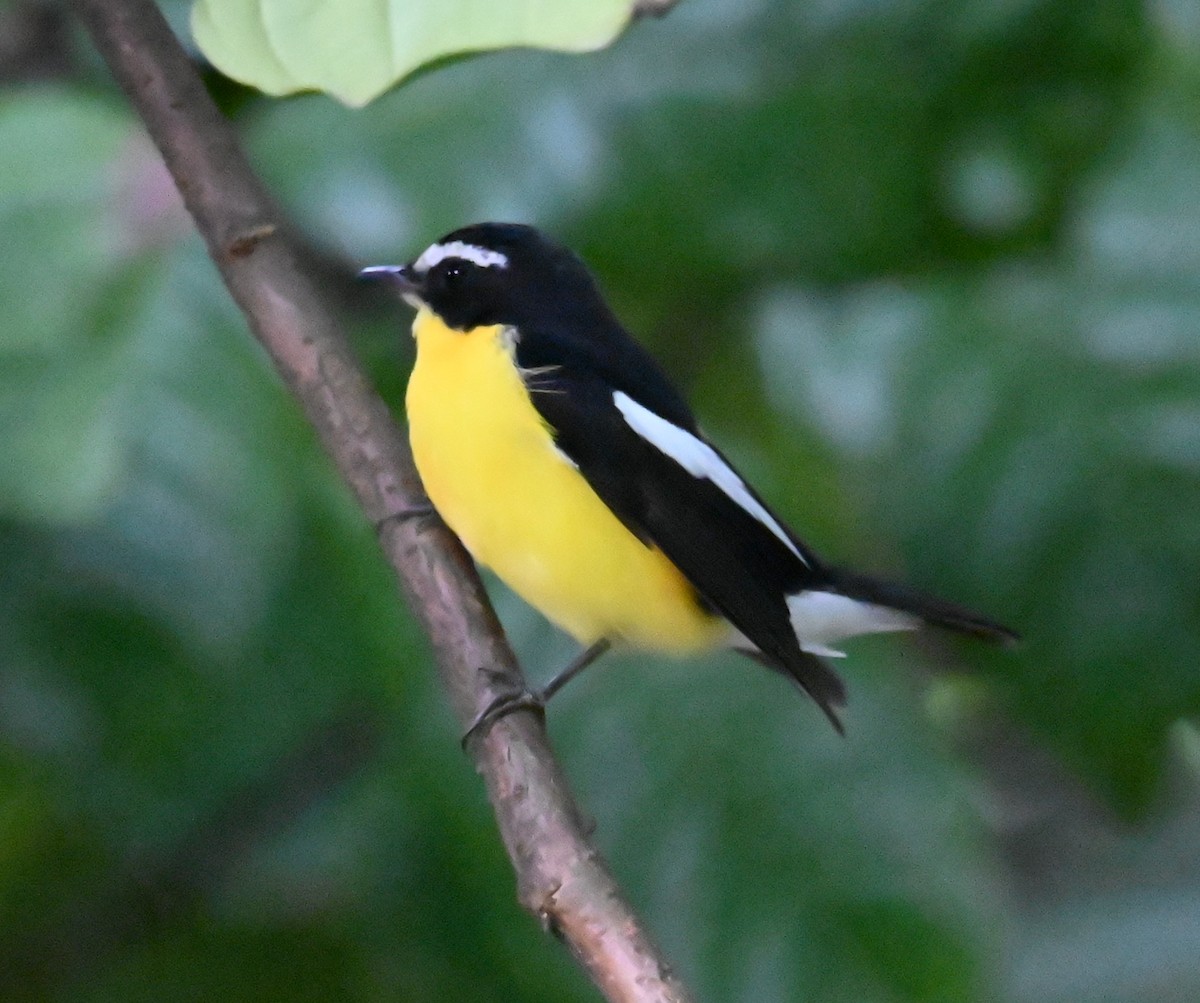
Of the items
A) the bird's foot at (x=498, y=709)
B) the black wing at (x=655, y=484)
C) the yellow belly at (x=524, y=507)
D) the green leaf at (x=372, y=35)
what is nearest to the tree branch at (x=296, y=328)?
the bird's foot at (x=498, y=709)

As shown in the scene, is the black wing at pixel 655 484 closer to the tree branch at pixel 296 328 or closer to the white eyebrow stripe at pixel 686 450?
the white eyebrow stripe at pixel 686 450

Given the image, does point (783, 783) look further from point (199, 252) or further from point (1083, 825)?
point (1083, 825)

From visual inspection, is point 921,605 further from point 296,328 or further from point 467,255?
point 296,328

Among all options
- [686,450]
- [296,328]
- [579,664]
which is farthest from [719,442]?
[296,328]

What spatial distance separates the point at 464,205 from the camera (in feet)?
6.86

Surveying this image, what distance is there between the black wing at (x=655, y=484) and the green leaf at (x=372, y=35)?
2.70ft

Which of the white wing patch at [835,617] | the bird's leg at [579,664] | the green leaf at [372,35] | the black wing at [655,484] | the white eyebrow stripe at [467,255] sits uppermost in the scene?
the green leaf at [372,35]

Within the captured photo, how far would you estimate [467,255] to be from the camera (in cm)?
192

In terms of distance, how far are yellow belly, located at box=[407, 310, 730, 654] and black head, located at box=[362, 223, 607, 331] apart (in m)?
0.03

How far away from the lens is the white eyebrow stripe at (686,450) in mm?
1870

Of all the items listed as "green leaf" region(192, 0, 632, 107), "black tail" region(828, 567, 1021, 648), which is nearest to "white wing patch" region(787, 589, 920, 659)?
"black tail" region(828, 567, 1021, 648)

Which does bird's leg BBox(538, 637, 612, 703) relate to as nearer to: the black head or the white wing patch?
the white wing patch

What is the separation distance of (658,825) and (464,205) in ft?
2.71

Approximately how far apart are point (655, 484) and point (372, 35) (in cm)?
94
